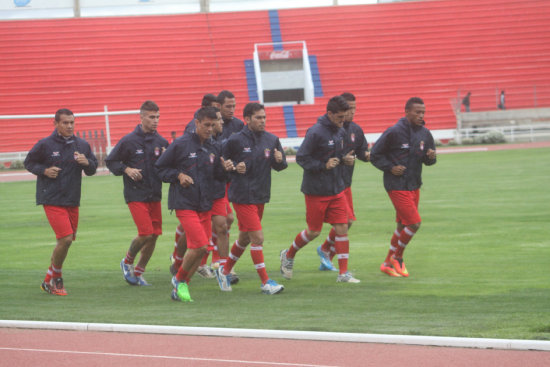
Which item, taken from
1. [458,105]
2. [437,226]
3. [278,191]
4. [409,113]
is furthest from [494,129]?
[409,113]

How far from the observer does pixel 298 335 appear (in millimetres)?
7082

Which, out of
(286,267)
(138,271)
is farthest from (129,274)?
(286,267)

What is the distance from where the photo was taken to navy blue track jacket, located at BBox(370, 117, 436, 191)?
10383mm

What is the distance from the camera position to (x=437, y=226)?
14938 mm

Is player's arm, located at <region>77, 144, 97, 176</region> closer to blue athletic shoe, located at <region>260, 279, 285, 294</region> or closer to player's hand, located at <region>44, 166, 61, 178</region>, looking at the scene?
player's hand, located at <region>44, 166, 61, 178</region>

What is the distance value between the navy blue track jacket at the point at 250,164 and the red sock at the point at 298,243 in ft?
2.87

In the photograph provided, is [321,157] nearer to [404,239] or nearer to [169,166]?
[404,239]

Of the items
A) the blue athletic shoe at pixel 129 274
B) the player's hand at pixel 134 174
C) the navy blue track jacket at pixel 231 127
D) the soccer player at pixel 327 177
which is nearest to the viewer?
the player's hand at pixel 134 174

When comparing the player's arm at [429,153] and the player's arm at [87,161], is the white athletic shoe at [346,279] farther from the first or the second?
the player's arm at [87,161]

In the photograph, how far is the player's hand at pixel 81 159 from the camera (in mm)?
9656

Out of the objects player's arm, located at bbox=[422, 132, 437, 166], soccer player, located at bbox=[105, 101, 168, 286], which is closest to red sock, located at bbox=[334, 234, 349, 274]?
player's arm, located at bbox=[422, 132, 437, 166]

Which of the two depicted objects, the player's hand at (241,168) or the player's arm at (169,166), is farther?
the player's hand at (241,168)

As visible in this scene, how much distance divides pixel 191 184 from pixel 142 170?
118cm

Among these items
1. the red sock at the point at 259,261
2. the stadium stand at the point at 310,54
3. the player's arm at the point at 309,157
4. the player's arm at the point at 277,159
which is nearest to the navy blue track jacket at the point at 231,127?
the player's arm at the point at 277,159
